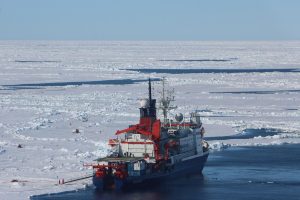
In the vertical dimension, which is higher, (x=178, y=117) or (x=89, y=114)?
(x=89, y=114)

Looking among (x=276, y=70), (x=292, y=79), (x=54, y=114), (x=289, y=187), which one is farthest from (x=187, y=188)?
(x=276, y=70)

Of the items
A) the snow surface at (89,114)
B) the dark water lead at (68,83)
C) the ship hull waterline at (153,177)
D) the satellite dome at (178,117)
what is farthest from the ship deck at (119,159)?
the dark water lead at (68,83)

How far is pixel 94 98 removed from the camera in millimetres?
47281

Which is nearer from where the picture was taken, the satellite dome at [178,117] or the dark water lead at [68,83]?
the satellite dome at [178,117]

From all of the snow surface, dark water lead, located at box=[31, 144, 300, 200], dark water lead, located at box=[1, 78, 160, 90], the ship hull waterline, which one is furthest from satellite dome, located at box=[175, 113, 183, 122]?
dark water lead, located at box=[1, 78, 160, 90]

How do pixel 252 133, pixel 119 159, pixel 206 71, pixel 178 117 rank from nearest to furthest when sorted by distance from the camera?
pixel 119 159, pixel 178 117, pixel 252 133, pixel 206 71

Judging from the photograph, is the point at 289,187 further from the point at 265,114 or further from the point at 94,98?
the point at 94,98

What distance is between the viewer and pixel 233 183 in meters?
22.5

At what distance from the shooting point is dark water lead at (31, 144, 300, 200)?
20562mm

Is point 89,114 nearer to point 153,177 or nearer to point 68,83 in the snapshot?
point 153,177

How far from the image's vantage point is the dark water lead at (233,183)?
20562 mm

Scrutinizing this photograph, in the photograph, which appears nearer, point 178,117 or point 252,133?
point 178,117

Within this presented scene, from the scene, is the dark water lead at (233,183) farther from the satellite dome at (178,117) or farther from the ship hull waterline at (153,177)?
the satellite dome at (178,117)

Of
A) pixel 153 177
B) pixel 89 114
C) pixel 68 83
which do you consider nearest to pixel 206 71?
pixel 68 83
